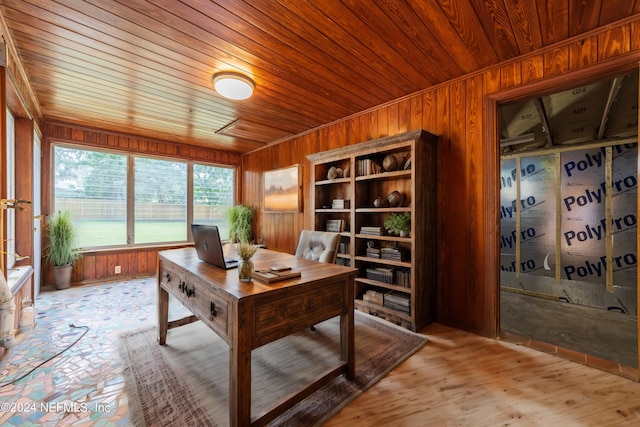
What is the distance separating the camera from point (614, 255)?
364 centimetres

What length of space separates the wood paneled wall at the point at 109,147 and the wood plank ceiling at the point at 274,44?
907 mm

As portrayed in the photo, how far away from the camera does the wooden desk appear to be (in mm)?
1208

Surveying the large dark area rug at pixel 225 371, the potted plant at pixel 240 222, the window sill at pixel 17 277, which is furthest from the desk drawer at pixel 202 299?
the potted plant at pixel 240 222

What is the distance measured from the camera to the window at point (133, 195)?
399 centimetres

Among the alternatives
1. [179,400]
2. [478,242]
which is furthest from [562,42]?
[179,400]

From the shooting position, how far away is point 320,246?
96.2 inches

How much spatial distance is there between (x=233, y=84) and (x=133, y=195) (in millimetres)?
3298

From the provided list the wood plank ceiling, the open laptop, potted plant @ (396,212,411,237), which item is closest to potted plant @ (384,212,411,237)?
potted plant @ (396,212,411,237)

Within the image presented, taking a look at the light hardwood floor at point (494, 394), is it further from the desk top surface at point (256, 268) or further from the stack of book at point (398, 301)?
the desk top surface at point (256, 268)

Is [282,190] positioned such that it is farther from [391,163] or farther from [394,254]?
[394,254]

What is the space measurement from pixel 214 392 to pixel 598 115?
17.2 ft

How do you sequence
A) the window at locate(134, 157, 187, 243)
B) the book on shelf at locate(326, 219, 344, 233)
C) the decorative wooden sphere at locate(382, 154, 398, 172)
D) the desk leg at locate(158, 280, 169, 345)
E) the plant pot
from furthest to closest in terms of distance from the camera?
the window at locate(134, 157, 187, 243) < the plant pot < the book on shelf at locate(326, 219, 344, 233) < the decorative wooden sphere at locate(382, 154, 398, 172) < the desk leg at locate(158, 280, 169, 345)

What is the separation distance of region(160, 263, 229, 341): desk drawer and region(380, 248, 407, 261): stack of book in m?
1.89

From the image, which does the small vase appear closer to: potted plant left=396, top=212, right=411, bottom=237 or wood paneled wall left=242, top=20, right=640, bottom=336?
potted plant left=396, top=212, right=411, bottom=237
